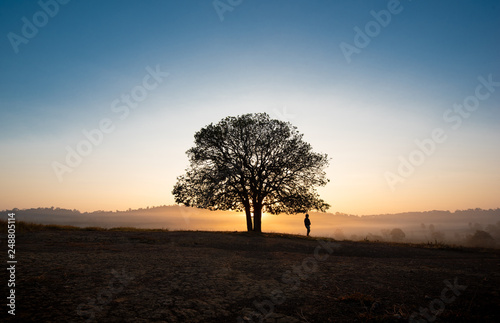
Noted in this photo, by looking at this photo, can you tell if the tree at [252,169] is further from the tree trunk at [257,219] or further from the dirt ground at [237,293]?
the dirt ground at [237,293]

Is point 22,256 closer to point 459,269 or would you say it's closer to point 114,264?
point 114,264

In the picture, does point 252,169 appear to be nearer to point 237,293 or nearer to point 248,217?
point 248,217

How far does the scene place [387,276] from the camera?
7363 mm

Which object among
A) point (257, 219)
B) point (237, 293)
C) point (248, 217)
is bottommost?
point (257, 219)

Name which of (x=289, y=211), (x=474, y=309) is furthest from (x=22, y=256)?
(x=289, y=211)

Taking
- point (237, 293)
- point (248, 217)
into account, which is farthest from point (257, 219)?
point (237, 293)

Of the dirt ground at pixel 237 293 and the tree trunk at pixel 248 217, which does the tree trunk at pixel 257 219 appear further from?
the dirt ground at pixel 237 293

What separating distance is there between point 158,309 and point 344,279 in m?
4.96

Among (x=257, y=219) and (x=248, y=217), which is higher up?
(x=248, y=217)

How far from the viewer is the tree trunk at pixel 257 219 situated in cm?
2530

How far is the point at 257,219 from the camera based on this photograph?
25500 mm

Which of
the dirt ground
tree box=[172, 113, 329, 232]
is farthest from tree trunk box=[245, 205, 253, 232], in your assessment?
the dirt ground

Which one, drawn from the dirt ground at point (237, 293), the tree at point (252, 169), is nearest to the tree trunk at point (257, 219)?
the tree at point (252, 169)

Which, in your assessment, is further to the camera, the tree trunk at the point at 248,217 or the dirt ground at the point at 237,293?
the tree trunk at the point at 248,217
